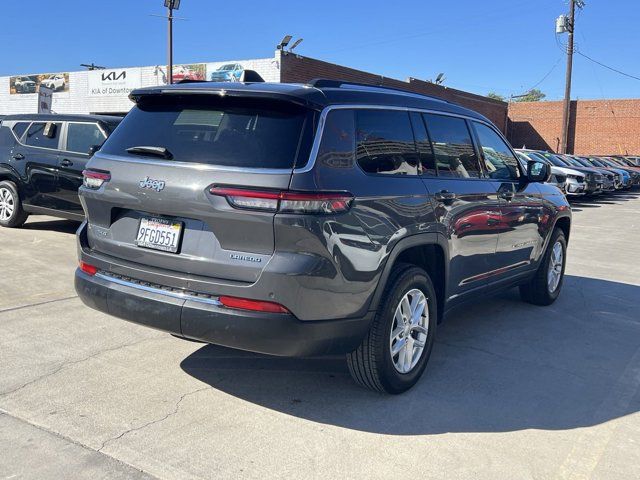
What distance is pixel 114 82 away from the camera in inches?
1192

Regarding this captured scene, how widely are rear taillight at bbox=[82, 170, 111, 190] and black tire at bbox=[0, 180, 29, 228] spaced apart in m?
6.58

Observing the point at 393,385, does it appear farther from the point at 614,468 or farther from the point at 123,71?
the point at 123,71

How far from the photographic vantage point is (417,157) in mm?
4363

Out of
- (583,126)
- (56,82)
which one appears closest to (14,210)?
(56,82)

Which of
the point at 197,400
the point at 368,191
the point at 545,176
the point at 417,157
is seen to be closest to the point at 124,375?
the point at 197,400

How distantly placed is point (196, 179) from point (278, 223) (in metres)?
0.56

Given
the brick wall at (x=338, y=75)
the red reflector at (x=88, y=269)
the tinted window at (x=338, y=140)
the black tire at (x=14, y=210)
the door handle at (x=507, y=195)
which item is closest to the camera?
the tinted window at (x=338, y=140)

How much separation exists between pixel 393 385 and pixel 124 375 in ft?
5.96

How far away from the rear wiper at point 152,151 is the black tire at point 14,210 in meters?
6.90

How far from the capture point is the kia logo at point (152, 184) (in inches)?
139

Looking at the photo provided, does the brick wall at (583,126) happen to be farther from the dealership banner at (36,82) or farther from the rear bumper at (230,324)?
the rear bumper at (230,324)

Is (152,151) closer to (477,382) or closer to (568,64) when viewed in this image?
(477,382)

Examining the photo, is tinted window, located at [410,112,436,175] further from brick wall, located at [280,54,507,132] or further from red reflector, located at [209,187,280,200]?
brick wall, located at [280,54,507,132]

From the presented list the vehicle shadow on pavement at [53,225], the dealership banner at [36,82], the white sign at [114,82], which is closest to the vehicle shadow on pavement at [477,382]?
the vehicle shadow on pavement at [53,225]
